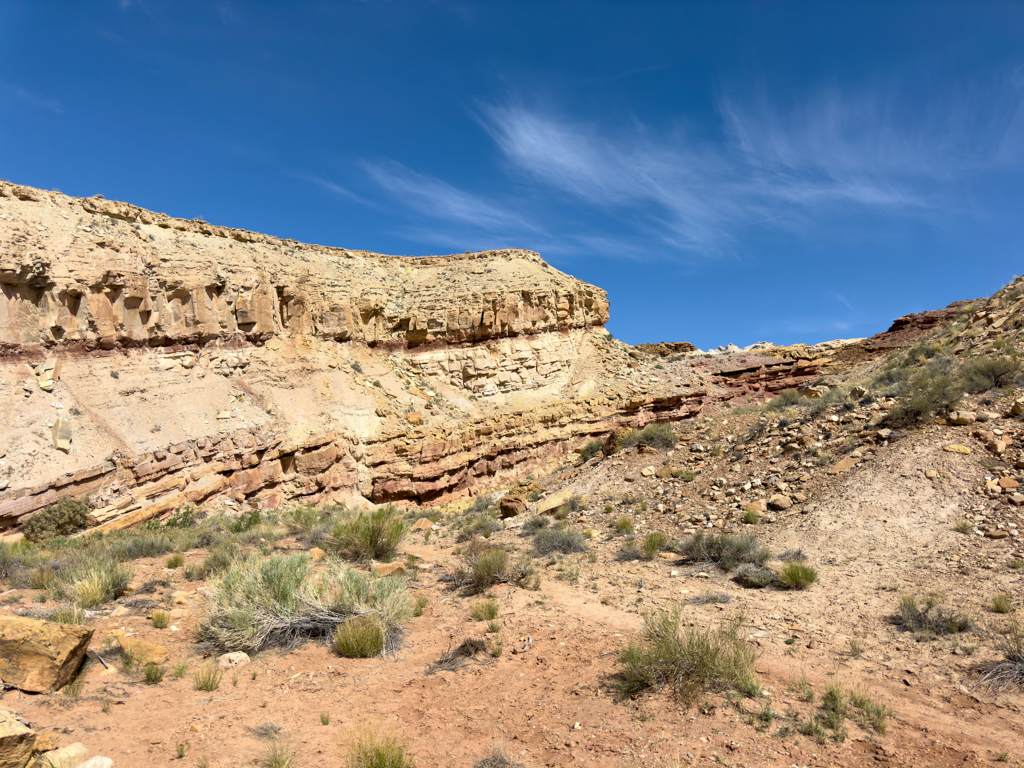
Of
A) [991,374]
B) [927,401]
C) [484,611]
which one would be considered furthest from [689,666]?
[991,374]

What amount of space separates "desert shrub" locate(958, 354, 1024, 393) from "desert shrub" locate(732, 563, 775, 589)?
7322 millimetres

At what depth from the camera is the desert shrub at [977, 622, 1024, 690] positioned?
203 inches

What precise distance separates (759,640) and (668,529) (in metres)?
5.49

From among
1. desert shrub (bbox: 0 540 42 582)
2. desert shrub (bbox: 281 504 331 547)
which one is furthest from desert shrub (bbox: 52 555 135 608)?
desert shrub (bbox: 281 504 331 547)

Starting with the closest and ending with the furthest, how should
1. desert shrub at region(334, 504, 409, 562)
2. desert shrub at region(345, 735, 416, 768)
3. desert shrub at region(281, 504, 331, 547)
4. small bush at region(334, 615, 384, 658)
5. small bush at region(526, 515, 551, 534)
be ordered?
desert shrub at region(345, 735, 416, 768), small bush at region(334, 615, 384, 658), desert shrub at region(334, 504, 409, 562), desert shrub at region(281, 504, 331, 547), small bush at region(526, 515, 551, 534)

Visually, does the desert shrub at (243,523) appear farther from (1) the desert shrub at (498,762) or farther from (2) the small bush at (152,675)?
(1) the desert shrub at (498,762)

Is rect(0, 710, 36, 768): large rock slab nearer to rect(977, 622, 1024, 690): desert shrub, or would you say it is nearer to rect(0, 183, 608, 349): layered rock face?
rect(977, 622, 1024, 690): desert shrub

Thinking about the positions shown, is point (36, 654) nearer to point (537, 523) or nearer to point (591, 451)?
point (537, 523)

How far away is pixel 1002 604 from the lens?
6480 mm

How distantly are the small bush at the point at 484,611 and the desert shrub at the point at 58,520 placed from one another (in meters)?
11.4

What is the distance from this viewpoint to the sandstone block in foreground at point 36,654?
16.8 ft

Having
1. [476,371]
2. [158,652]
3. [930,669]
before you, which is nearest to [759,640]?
[930,669]

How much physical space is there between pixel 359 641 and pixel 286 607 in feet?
4.03

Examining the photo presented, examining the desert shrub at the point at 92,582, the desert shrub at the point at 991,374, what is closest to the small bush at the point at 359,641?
the desert shrub at the point at 92,582
